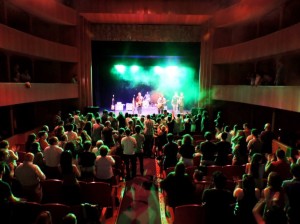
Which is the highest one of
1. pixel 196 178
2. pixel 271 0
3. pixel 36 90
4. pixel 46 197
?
pixel 271 0

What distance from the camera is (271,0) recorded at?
11.6 meters

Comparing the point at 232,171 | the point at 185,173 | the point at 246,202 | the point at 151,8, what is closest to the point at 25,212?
the point at 185,173

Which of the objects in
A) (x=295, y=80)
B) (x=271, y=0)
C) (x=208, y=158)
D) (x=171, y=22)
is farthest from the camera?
(x=171, y=22)

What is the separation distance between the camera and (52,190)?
16.5 ft

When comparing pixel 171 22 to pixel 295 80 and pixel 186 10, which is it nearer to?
pixel 186 10

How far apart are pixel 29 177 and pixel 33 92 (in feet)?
27.0

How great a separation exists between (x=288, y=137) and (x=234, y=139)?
2799mm

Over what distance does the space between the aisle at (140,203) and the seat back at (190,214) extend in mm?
1548

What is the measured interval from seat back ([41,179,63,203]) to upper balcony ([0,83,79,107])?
5932 millimetres

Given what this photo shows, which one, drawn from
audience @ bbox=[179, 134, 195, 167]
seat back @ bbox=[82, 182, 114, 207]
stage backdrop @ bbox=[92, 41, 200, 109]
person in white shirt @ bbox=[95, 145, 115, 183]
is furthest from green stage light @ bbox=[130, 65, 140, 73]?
seat back @ bbox=[82, 182, 114, 207]

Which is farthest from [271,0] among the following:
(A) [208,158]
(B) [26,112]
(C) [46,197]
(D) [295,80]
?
(B) [26,112]

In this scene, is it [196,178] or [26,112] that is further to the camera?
[26,112]

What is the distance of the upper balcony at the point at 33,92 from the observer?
33.3 ft

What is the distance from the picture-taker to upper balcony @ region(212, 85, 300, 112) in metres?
9.44
